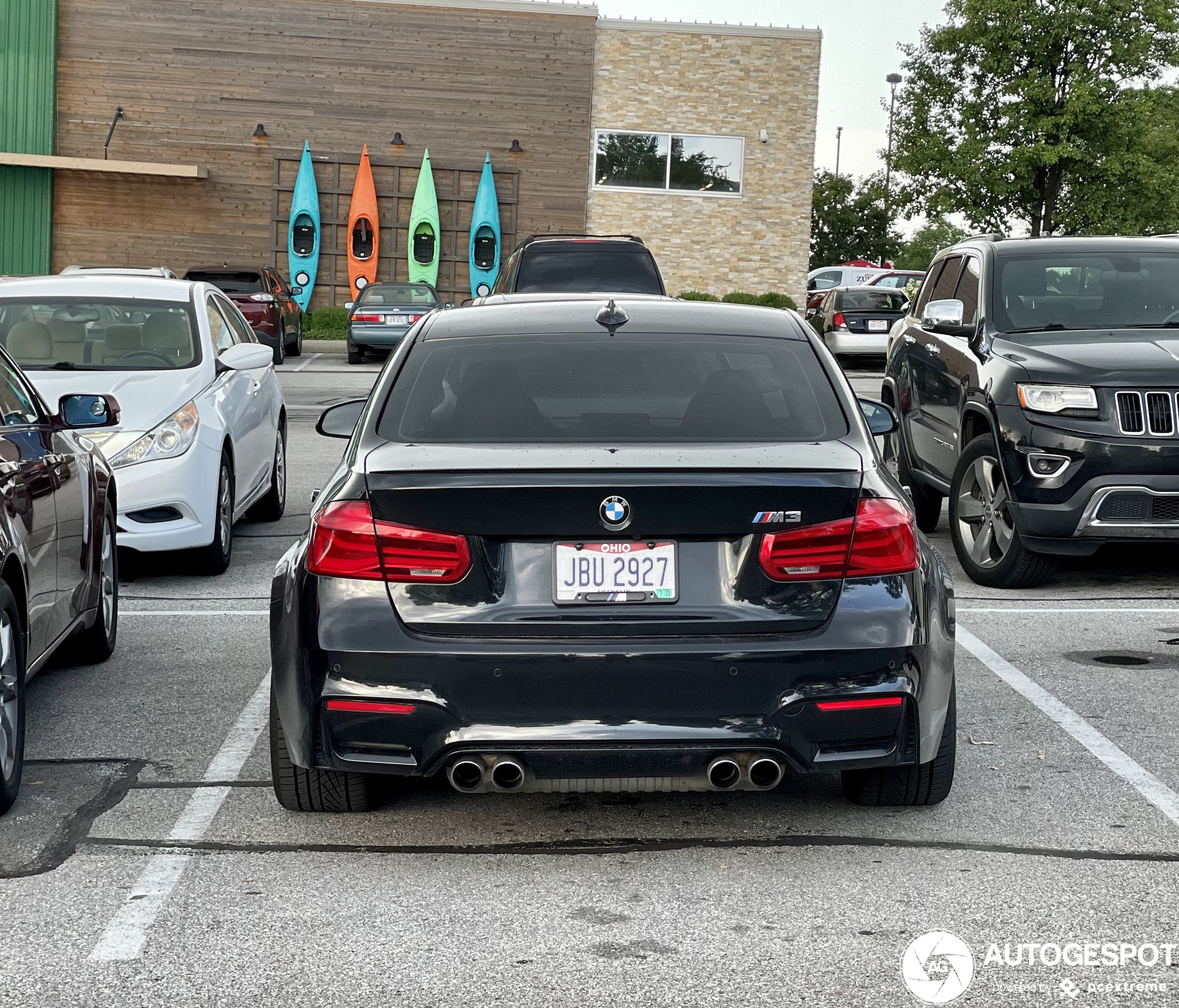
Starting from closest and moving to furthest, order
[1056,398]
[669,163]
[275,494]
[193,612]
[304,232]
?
[193,612]
[1056,398]
[275,494]
[304,232]
[669,163]

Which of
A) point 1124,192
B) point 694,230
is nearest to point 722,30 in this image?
point 694,230

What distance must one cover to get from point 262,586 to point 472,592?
4737mm

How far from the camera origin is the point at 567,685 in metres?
4.02

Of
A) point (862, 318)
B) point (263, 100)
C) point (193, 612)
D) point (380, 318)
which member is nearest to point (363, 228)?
point (263, 100)

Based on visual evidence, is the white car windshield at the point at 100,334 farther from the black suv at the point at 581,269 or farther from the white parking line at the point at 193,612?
the black suv at the point at 581,269

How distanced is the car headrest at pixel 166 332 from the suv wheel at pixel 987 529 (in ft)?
14.8

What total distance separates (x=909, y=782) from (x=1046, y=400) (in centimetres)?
400

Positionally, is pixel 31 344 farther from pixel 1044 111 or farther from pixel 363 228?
pixel 1044 111

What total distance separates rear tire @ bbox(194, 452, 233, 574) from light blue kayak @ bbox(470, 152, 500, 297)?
26.3 metres

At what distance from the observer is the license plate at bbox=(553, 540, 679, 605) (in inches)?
159

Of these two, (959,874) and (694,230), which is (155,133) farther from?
(959,874)

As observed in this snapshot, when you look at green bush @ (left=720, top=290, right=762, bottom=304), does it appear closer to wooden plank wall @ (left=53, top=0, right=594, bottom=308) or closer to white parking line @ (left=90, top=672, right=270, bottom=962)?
wooden plank wall @ (left=53, top=0, right=594, bottom=308)

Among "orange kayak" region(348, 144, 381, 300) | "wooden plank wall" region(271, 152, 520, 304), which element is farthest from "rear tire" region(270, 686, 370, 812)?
"wooden plank wall" region(271, 152, 520, 304)

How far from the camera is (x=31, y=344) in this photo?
30.3ft
